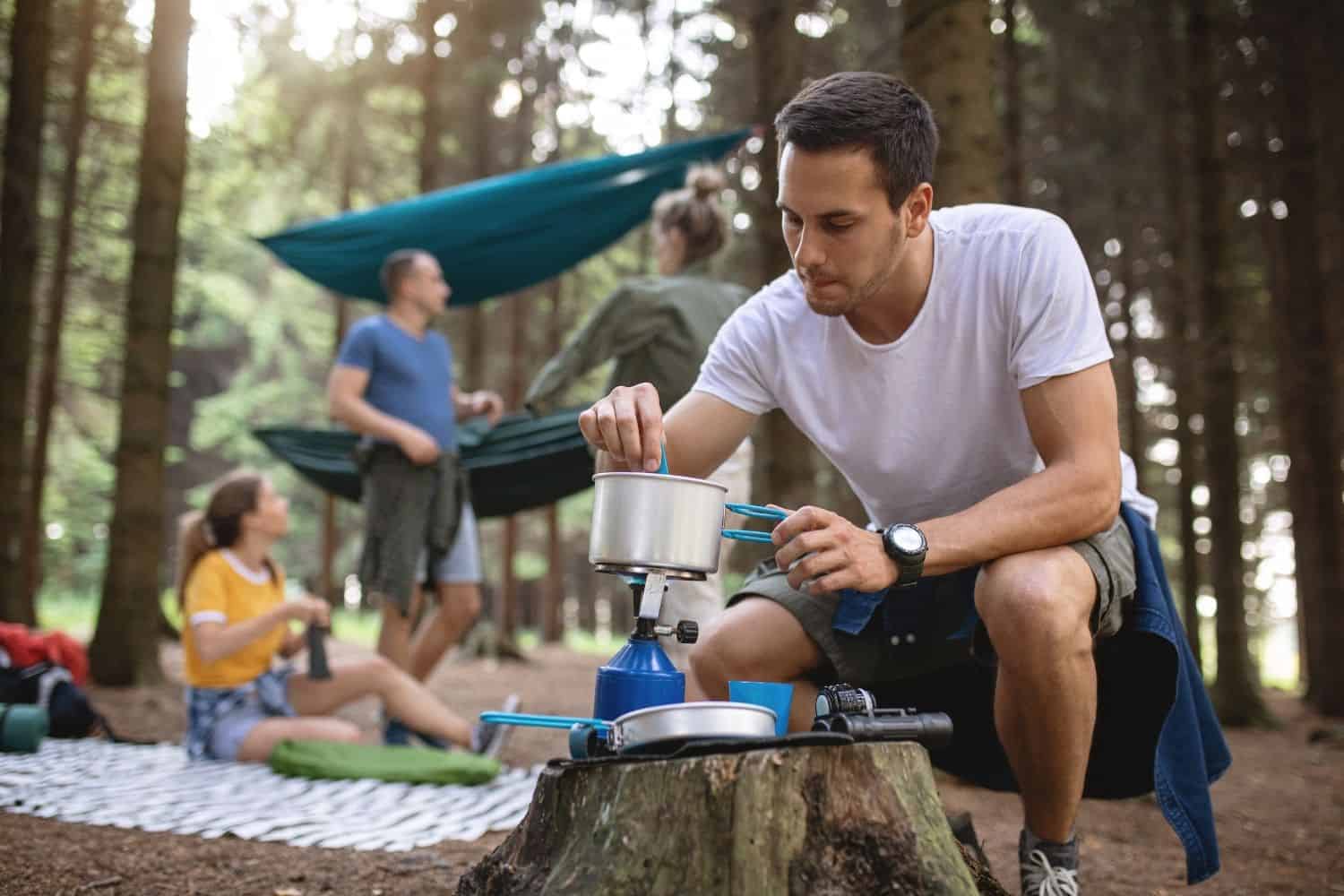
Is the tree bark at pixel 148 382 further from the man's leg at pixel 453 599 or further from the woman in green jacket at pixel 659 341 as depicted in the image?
the woman in green jacket at pixel 659 341

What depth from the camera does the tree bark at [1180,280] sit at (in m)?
6.90

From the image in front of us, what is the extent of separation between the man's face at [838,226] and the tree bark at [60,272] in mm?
6602

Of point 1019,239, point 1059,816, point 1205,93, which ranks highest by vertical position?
point 1205,93

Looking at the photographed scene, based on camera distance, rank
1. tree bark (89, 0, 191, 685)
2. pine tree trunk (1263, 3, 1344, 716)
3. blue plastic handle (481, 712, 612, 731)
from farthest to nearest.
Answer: pine tree trunk (1263, 3, 1344, 716) → tree bark (89, 0, 191, 685) → blue plastic handle (481, 712, 612, 731)

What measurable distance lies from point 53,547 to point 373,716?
14325 millimetres

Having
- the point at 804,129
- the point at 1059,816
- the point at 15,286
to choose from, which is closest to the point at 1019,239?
the point at 804,129

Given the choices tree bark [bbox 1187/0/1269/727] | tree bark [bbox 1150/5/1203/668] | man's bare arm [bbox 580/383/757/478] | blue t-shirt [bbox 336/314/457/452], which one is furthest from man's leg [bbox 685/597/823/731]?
tree bark [bbox 1150/5/1203/668]

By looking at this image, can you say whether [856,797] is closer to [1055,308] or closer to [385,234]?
[1055,308]

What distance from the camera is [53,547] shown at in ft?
55.0

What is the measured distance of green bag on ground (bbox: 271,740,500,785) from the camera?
304cm

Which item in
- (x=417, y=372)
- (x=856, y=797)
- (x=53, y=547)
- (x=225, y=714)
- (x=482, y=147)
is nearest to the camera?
(x=856, y=797)

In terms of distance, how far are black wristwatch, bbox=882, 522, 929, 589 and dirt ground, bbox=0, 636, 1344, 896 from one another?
3.28 ft

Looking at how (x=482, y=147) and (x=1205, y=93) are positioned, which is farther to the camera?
(x=482, y=147)

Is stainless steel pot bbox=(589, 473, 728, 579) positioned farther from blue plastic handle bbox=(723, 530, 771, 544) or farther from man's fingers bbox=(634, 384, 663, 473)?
man's fingers bbox=(634, 384, 663, 473)
